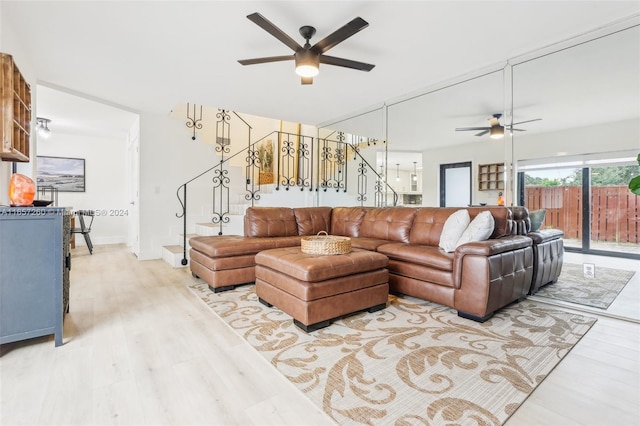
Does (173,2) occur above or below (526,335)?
above

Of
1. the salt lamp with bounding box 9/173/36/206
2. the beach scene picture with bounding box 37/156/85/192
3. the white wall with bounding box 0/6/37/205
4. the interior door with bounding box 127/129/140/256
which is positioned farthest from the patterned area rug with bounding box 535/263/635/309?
the beach scene picture with bounding box 37/156/85/192

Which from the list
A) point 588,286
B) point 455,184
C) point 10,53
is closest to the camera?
point 10,53

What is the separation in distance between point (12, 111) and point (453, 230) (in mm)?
3682

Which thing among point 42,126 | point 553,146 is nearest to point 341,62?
point 553,146

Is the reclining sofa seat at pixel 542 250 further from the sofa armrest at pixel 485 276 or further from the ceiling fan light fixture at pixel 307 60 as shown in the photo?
the ceiling fan light fixture at pixel 307 60

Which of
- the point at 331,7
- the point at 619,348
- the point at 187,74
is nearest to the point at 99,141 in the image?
the point at 187,74

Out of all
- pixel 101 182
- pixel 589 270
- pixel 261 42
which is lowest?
pixel 589 270

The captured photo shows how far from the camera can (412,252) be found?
2986 millimetres

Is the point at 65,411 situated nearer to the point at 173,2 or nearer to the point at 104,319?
the point at 104,319

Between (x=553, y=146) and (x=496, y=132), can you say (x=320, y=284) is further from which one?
(x=553, y=146)

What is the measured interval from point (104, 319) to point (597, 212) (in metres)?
5.60

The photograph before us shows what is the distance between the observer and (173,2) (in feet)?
8.13

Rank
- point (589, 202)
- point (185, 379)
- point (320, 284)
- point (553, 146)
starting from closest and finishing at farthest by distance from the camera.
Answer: point (185, 379)
point (320, 284)
point (589, 202)
point (553, 146)

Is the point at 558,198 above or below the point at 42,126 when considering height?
below
